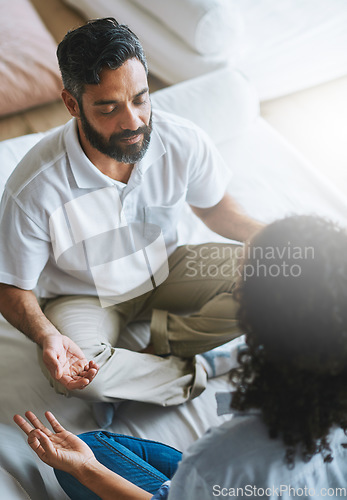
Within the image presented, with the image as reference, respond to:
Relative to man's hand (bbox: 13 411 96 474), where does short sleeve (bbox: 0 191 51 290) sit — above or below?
above

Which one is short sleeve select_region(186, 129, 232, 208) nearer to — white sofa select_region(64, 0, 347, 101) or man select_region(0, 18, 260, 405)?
man select_region(0, 18, 260, 405)

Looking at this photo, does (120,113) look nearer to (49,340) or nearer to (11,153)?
(49,340)

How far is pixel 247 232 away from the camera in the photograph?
54.8 inches

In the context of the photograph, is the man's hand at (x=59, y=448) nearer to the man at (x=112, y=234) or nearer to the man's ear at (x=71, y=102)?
the man at (x=112, y=234)

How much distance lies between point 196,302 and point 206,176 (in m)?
0.35

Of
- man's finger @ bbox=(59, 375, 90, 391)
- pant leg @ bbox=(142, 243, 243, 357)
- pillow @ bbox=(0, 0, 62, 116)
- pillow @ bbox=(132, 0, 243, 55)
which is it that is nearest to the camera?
man's finger @ bbox=(59, 375, 90, 391)

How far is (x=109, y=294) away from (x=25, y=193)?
1.16 ft

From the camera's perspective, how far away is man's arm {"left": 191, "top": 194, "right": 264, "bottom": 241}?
1.40 m

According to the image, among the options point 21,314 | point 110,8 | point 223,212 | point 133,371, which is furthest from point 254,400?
point 110,8

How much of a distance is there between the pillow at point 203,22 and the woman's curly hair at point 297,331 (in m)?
1.53

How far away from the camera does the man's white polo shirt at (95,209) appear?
1203 millimetres

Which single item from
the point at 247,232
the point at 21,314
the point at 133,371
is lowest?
the point at 133,371

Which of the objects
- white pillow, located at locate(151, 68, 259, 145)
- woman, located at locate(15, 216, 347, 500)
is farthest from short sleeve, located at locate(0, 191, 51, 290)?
white pillow, located at locate(151, 68, 259, 145)

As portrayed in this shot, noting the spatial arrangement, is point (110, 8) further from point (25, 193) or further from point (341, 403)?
point (341, 403)
